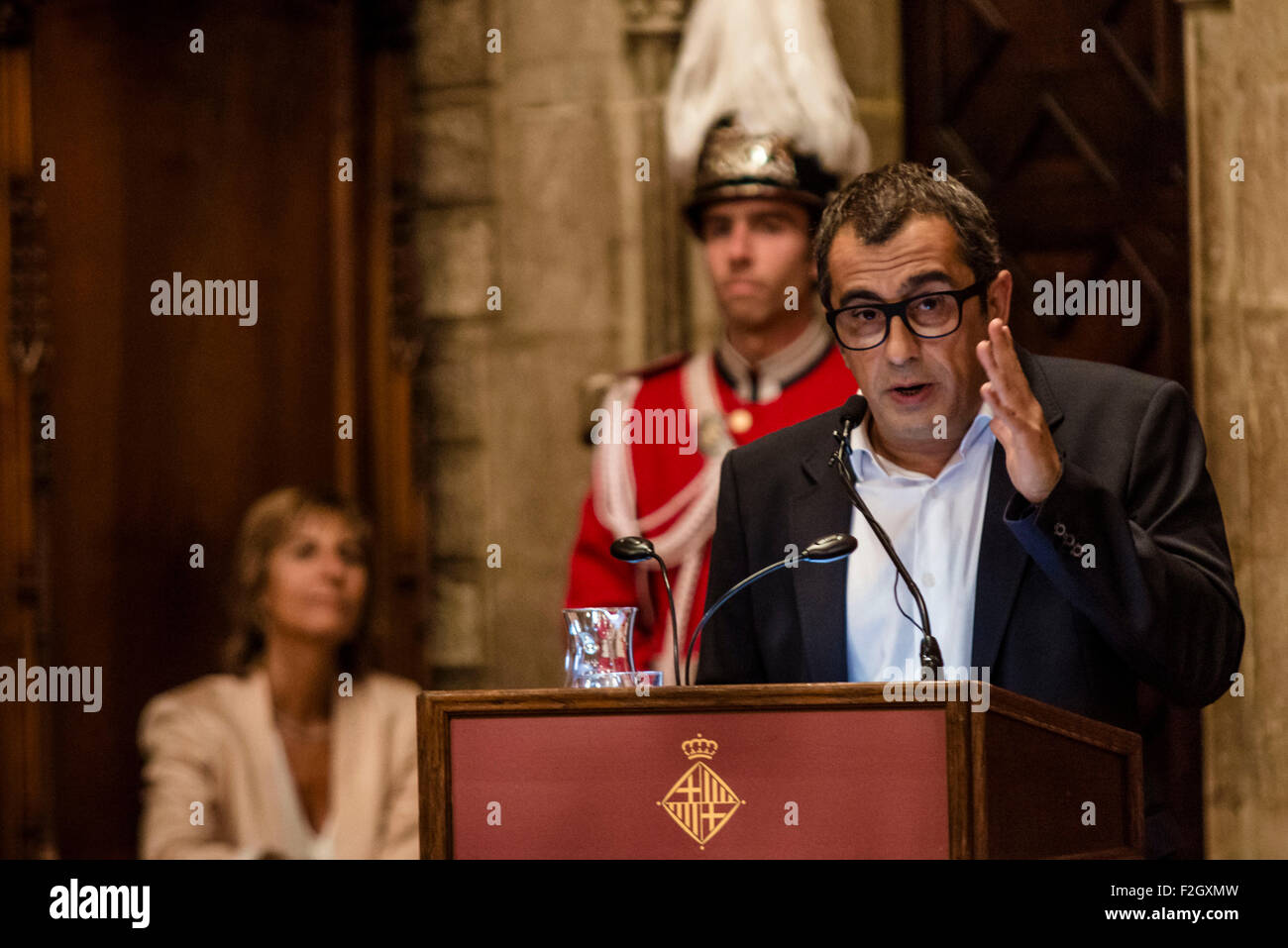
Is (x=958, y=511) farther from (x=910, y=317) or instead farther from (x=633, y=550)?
(x=633, y=550)

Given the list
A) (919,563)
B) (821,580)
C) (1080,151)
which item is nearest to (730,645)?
(821,580)

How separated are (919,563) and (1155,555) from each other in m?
0.46

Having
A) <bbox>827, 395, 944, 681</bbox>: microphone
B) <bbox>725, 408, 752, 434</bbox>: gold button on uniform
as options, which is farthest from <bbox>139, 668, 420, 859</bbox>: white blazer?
<bbox>827, 395, 944, 681</bbox>: microphone

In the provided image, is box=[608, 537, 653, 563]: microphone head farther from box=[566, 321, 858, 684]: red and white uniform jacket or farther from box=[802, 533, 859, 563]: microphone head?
box=[566, 321, 858, 684]: red and white uniform jacket

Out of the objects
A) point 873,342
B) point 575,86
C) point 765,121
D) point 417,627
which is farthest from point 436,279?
point 873,342

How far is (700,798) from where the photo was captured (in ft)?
7.27

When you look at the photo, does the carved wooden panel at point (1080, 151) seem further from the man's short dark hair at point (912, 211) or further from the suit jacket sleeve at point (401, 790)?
the man's short dark hair at point (912, 211)

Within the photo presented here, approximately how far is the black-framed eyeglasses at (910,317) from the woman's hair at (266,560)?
88.4 inches

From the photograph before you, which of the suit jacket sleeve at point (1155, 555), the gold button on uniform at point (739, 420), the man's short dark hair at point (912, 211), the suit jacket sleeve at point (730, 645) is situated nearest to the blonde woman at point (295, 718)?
the gold button on uniform at point (739, 420)

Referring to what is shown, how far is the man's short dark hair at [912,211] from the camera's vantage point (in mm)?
2814

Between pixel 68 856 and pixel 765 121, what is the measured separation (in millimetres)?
2745

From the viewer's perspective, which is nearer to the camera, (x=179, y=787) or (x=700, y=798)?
(x=700, y=798)

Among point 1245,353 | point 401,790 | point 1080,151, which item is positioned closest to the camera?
point 401,790

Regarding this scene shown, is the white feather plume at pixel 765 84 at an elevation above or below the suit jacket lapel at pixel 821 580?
above
